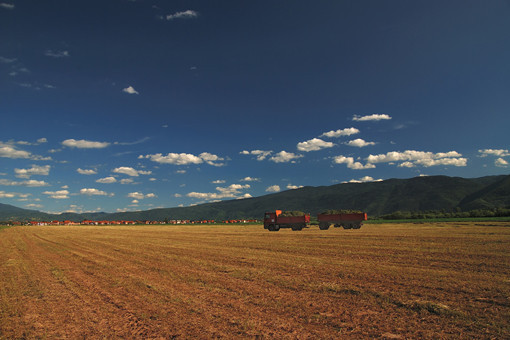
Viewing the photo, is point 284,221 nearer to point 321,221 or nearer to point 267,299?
point 321,221

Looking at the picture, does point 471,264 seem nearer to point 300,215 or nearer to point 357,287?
point 357,287

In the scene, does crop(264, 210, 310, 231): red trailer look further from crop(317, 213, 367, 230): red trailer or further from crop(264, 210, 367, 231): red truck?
crop(317, 213, 367, 230): red trailer

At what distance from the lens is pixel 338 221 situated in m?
42.2

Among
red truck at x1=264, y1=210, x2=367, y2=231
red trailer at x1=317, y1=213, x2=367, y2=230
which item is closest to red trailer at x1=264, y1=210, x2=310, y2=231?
red truck at x1=264, y1=210, x2=367, y2=231

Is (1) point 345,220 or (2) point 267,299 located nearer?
(2) point 267,299

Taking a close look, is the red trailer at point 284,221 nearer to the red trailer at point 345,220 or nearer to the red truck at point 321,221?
the red truck at point 321,221

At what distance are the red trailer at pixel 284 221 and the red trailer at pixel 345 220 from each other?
267cm

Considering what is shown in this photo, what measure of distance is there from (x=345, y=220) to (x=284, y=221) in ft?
29.4

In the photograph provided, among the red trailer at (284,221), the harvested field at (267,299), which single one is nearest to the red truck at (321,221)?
the red trailer at (284,221)

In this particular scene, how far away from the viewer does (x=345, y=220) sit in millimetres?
41500

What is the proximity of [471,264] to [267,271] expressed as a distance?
8.97 m

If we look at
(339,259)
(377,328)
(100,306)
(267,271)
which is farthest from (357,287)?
(100,306)

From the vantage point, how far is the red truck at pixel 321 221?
40.9m

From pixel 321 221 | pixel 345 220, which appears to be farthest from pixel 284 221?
pixel 345 220
